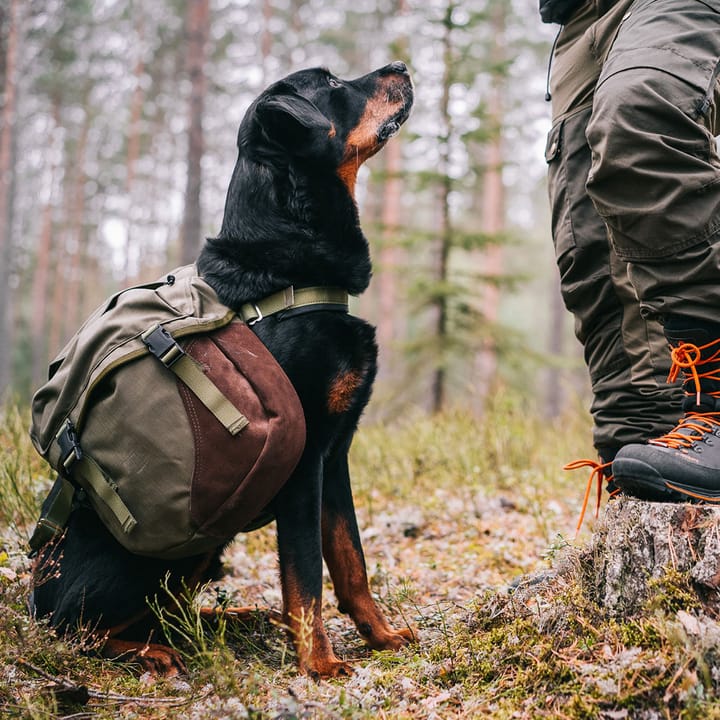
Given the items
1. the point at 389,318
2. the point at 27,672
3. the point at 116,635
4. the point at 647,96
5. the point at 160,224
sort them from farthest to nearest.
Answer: the point at 160,224 → the point at 389,318 → the point at 116,635 → the point at 27,672 → the point at 647,96

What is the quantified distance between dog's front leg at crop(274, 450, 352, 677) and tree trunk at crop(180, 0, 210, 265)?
848 centimetres

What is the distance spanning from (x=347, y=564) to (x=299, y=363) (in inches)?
34.1

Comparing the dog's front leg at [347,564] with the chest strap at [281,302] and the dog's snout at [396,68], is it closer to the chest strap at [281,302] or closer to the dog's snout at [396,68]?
the chest strap at [281,302]

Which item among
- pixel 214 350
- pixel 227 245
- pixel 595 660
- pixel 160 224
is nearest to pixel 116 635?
pixel 214 350

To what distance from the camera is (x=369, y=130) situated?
311cm

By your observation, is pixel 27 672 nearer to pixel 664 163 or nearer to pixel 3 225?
pixel 664 163

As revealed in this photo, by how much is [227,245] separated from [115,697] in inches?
64.8

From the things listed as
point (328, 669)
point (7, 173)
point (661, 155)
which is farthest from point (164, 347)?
point (7, 173)

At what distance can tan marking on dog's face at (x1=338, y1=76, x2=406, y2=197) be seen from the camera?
9.80 feet

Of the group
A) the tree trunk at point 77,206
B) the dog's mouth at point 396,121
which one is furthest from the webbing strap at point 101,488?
the tree trunk at point 77,206

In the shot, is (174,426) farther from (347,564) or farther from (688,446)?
(688,446)

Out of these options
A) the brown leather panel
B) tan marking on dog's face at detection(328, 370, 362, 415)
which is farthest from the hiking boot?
the brown leather panel

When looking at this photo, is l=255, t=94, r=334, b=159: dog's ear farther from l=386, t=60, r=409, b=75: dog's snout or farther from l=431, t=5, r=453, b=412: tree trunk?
l=431, t=5, r=453, b=412: tree trunk

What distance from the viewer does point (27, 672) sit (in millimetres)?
2158
